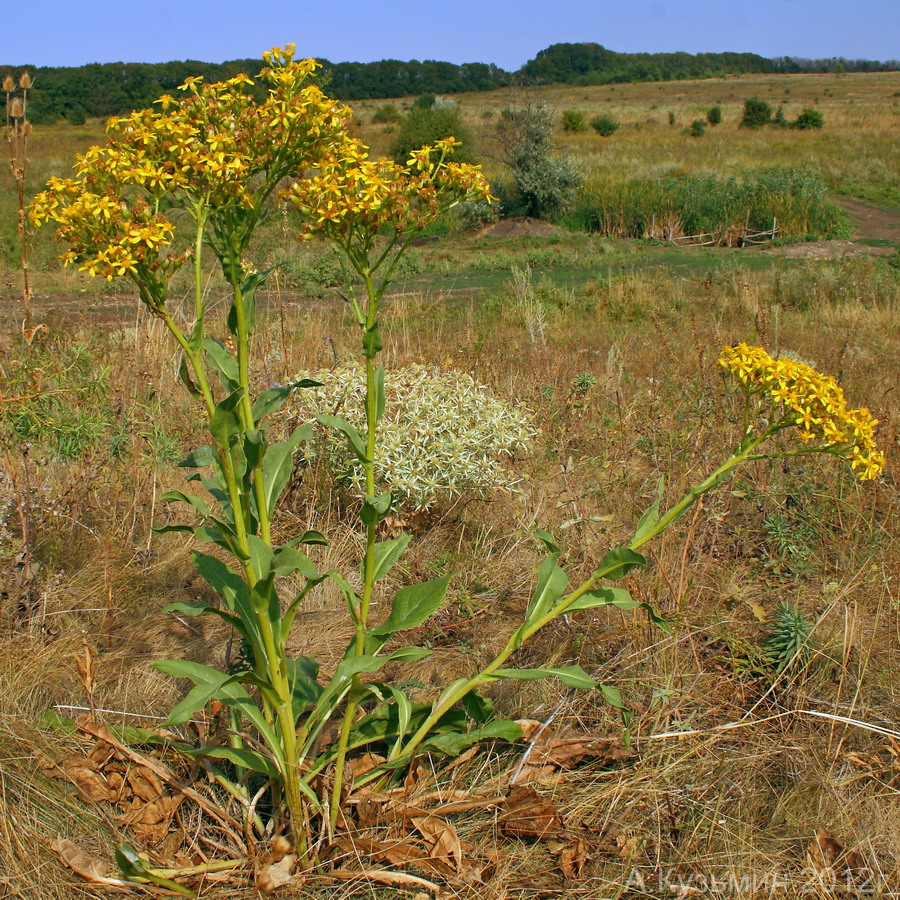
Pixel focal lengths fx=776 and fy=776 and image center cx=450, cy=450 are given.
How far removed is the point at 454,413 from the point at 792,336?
4318mm

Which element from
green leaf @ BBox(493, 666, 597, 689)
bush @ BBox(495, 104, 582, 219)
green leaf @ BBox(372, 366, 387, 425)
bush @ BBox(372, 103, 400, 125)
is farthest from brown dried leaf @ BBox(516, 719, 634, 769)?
bush @ BBox(372, 103, 400, 125)

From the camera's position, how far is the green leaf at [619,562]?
61.1 inches

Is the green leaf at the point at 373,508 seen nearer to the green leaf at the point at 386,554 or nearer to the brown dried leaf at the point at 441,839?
the green leaf at the point at 386,554

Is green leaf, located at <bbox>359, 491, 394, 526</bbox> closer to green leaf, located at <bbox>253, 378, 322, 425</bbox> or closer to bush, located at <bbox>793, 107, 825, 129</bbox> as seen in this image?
green leaf, located at <bbox>253, 378, 322, 425</bbox>

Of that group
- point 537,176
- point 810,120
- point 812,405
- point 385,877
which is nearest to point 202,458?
point 385,877

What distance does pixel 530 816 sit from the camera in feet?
5.79

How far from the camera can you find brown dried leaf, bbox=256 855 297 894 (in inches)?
63.1

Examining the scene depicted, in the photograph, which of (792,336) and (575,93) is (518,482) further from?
(575,93)

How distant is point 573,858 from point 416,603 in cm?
66

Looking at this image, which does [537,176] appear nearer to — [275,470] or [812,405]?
[812,405]

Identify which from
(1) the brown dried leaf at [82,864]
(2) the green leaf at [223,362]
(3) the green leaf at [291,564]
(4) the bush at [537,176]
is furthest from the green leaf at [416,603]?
(4) the bush at [537,176]

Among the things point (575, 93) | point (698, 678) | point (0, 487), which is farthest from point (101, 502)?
point (575, 93)

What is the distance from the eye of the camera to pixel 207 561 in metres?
1.65

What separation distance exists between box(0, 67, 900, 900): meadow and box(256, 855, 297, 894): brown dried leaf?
7 cm
